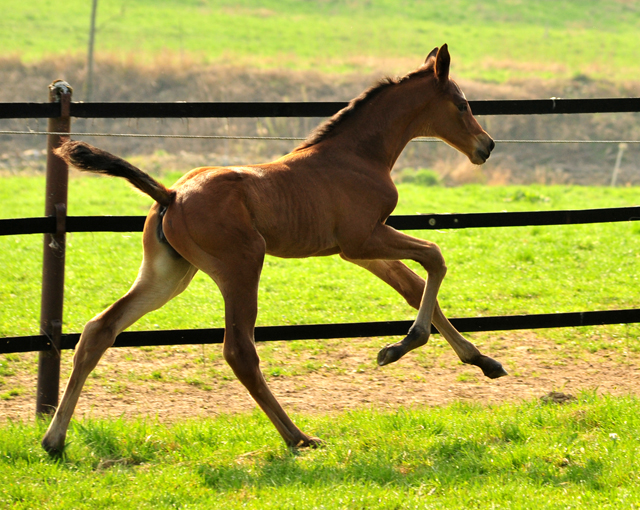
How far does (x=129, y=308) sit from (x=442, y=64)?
240 centimetres

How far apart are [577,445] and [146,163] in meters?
15.7

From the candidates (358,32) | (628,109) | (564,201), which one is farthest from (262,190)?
(358,32)

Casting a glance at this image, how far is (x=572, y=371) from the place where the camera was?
5.47 metres

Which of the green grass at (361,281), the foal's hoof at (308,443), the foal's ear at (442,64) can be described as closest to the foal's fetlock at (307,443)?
the foal's hoof at (308,443)

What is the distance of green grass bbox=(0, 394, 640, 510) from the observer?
10.9 ft

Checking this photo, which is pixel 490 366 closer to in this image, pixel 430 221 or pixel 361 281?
pixel 430 221

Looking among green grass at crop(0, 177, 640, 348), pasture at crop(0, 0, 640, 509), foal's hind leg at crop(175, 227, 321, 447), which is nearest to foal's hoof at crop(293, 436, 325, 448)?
pasture at crop(0, 0, 640, 509)

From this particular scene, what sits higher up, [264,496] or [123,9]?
[123,9]

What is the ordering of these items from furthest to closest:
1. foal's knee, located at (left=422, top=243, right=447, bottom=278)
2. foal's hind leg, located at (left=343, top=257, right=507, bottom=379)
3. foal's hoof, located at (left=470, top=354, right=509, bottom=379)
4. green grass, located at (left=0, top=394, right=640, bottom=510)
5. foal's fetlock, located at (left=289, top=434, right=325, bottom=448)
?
foal's hind leg, located at (left=343, top=257, right=507, bottom=379), foal's hoof, located at (left=470, top=354, right=509, bottom=379), foal's knee, located at (left=422, top=243, right=447, bottom=278), foal's fetlock, located at (left=289, top=434, right=325, bottom=448), green grass, located at (left=0, top=394, right=640, bottom=510)

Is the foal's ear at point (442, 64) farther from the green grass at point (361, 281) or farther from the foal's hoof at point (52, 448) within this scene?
the foal's hoof at point (52, 448)

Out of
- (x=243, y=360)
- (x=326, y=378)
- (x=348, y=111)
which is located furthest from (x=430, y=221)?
(x=243, y=360)

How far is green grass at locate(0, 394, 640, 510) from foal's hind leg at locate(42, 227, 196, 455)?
32 cm

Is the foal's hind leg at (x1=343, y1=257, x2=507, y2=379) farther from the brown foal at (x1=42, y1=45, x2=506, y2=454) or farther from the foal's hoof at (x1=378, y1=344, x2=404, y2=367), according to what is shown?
the foal's hoof at (x1=378, y1=344, x2=404, y2=367)

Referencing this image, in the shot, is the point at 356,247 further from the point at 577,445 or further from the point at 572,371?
the point at 572,371
